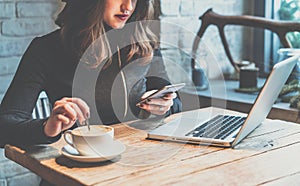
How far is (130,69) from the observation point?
164cm

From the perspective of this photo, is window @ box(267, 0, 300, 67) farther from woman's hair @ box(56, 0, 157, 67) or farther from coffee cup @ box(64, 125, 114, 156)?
coffee cup @ box(64, 125, 114, 156)

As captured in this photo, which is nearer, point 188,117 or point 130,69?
point 188,117

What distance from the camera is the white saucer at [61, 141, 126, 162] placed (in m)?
1.08

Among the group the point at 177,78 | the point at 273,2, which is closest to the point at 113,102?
the point at 177,78

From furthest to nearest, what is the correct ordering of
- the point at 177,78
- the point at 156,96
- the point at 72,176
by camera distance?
the point at 177,78 < the point at 156,96 < the point at 72,176

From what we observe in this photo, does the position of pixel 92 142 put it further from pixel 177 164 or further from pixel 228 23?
pixel 228 23

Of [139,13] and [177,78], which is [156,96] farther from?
[177,78]

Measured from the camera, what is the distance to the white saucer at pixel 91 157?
42.5 inches

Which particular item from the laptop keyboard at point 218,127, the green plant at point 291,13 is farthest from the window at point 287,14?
the laptop keyboard at point 218,127

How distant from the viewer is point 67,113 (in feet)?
3.57

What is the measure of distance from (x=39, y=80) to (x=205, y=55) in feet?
3.84

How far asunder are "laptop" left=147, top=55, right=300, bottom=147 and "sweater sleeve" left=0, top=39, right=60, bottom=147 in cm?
31

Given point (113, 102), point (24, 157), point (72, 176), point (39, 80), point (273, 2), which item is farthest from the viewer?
point (273, 2)

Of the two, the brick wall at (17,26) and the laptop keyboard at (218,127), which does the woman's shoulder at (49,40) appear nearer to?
the brick wall at (17,26)
